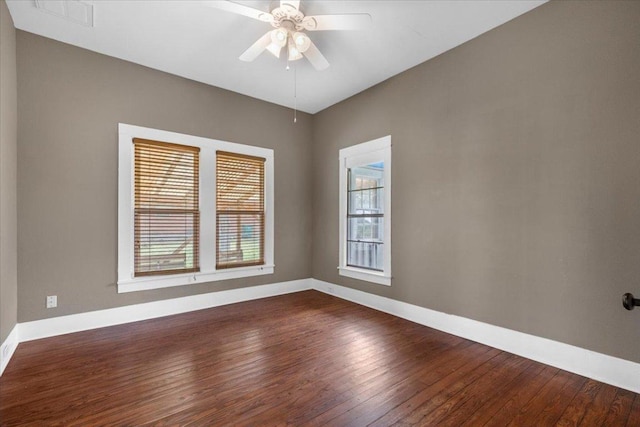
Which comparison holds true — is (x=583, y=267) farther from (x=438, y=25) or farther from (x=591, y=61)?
(x=438, y=25)

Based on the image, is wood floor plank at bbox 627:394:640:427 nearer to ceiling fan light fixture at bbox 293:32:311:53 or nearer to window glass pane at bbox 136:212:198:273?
ceiling fan light fixture at bbox 293:32:311:53

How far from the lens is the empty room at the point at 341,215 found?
2207mm

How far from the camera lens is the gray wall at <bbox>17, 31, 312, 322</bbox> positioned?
3066 mm

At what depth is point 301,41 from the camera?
271 cm

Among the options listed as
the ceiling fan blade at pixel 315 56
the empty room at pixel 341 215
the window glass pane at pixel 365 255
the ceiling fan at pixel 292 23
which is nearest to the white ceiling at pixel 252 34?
the empty room at pixel 341 215

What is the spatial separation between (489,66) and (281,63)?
232 centimetres

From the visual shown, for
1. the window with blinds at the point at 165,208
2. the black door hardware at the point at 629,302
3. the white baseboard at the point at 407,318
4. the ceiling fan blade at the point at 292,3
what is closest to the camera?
the black door hardware at the point at 629,302

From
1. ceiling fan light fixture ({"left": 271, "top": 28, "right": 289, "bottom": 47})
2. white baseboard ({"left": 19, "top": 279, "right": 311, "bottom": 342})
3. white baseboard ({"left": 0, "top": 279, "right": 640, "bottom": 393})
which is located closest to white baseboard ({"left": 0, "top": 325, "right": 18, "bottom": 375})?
white baseboard ({"left": 0, "top": 279, "right": 640, "bottom": 393})

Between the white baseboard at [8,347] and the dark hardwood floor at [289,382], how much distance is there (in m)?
0.06

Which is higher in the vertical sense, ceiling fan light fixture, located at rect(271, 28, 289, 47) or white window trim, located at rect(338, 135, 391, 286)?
ceiling fan light fixture, located at rect(271, 28, 289, 47)

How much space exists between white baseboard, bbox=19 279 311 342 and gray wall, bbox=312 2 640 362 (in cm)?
215

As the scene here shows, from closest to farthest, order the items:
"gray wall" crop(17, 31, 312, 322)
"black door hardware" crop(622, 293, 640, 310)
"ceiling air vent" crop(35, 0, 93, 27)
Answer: "black door hardware" crop(622, 293, 640, 310) → "ceiling air vent" crop(35, 0, 93, 27) → "gray wall" crop(17, 31, 312, 322)

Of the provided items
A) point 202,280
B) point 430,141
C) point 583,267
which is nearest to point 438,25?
point 430,141

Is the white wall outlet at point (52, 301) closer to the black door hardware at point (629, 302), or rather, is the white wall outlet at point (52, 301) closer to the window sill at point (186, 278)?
the window sill at point (186, 278)
